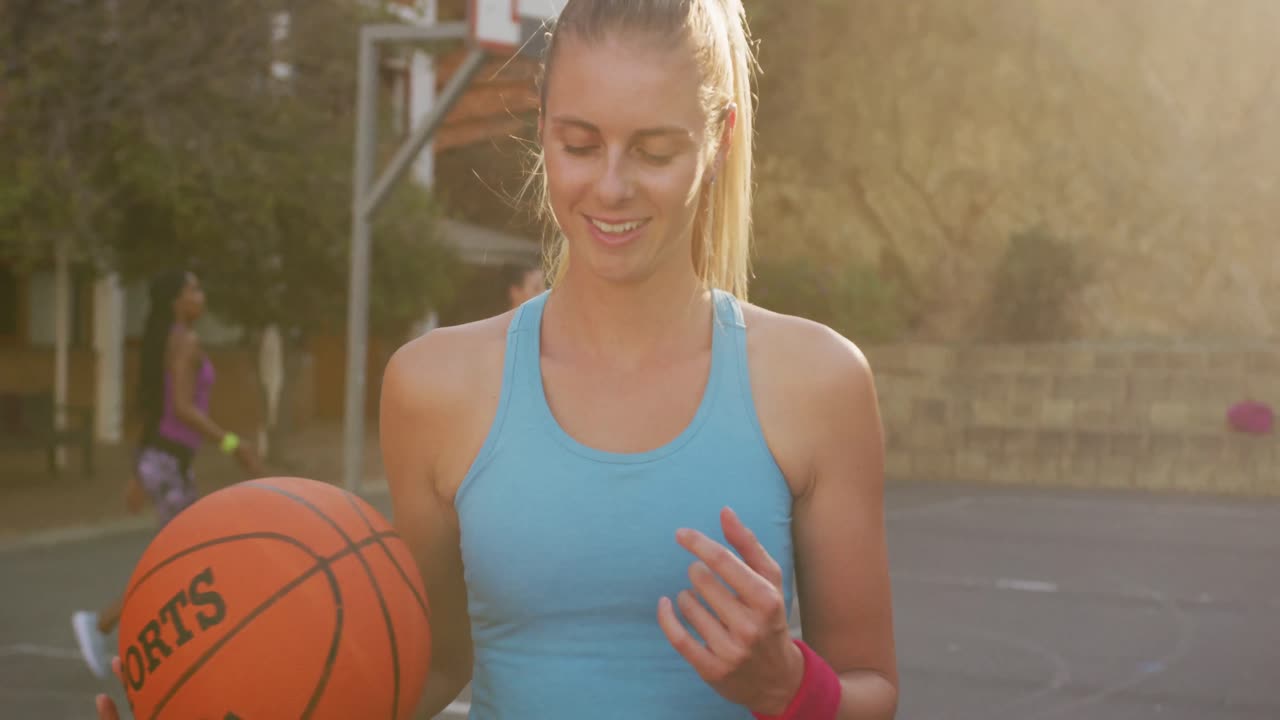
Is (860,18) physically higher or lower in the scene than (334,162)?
higher

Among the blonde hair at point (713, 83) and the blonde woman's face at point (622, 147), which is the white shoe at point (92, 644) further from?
the blonde woman's face at point (622, 147)

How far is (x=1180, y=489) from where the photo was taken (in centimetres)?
1914

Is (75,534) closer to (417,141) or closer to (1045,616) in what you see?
(417,141)

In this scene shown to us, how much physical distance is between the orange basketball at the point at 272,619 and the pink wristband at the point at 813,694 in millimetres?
572

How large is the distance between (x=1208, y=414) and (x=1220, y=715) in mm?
12928

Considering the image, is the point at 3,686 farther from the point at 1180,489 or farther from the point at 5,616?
the point at 1180,489

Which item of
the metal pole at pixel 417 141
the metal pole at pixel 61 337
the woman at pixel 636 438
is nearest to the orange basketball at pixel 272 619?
the woman at pixel 636 438

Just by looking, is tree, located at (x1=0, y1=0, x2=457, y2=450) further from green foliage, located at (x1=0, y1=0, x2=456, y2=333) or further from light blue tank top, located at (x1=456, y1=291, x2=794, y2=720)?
light blue tank top, located at (x1=456, y1=291, x2=794, y2=720)

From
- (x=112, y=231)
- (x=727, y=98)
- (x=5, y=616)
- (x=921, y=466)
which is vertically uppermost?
(x=727, y=98)

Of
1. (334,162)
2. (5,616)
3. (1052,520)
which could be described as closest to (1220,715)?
(5,616)

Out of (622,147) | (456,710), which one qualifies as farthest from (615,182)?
(456,710)

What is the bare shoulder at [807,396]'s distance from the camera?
2.13m

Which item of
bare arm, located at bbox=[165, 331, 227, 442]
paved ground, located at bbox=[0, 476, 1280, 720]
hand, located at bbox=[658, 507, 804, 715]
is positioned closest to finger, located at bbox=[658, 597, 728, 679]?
hand, located at bbox=[658, 507, 804, 715]

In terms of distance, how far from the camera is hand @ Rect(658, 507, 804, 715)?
1749 mm
